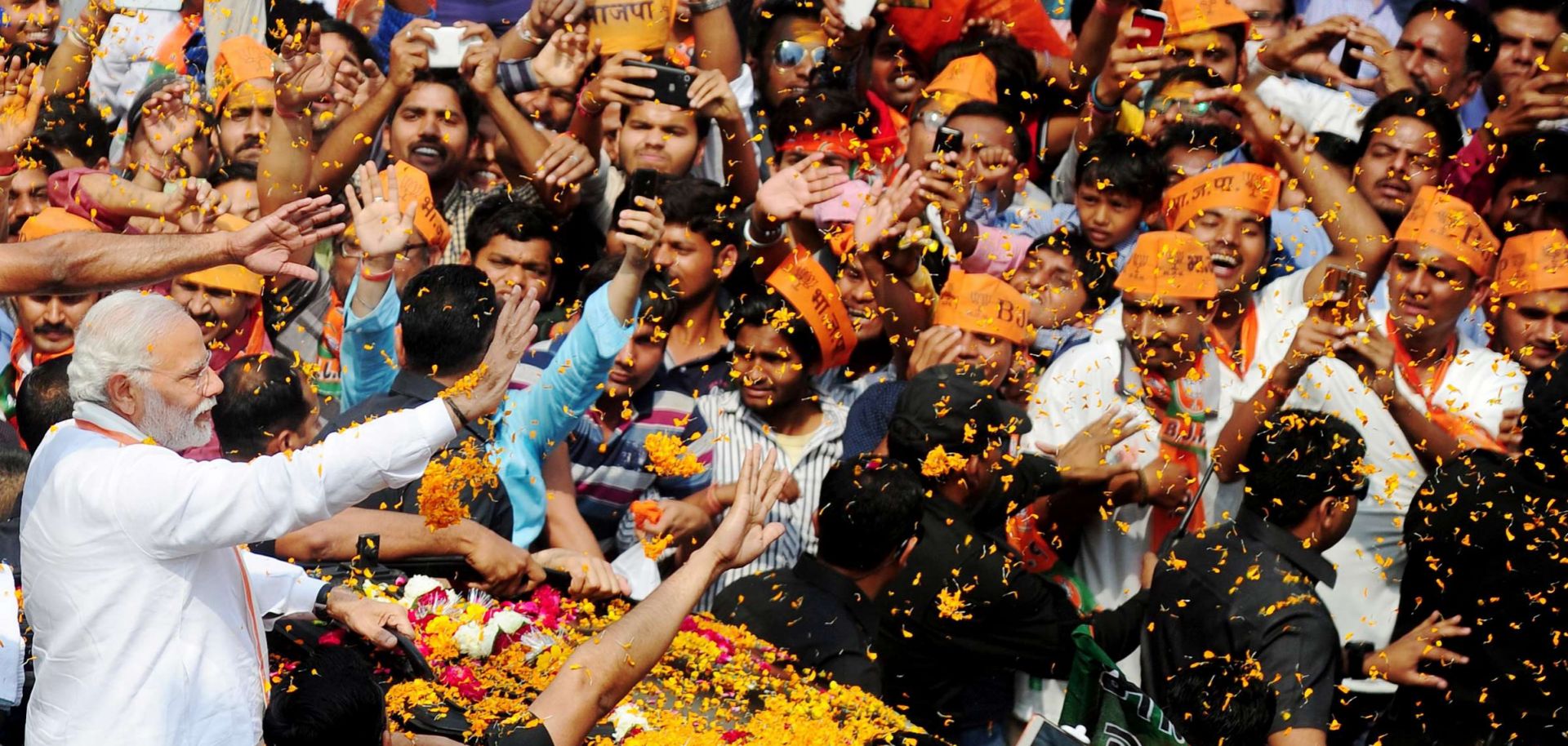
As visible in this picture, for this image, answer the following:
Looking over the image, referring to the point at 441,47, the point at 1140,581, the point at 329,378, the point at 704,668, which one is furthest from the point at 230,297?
the point at 1140,581

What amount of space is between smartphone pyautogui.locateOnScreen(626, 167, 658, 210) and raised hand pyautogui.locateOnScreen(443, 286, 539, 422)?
2.92 meters

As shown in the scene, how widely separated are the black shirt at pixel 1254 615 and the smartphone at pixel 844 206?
2415mm

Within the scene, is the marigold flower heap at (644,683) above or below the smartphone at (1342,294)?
above

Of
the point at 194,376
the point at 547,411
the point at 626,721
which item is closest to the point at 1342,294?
the point at 547,411

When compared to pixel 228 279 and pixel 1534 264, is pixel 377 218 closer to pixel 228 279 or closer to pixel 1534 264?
pixel 228 279

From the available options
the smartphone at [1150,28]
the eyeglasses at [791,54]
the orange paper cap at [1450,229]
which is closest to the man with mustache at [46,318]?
the eyeglasses at [791,54]

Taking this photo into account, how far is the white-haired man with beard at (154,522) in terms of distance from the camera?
4.60 metres

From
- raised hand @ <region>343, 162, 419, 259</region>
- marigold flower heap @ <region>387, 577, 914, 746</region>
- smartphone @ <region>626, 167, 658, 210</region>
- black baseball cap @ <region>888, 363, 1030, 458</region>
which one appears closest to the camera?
marigold flower heap @ <region>387, 577, 914, 746</region>

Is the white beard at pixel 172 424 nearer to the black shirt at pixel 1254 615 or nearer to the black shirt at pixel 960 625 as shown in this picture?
the black shirt at pixel 960 625

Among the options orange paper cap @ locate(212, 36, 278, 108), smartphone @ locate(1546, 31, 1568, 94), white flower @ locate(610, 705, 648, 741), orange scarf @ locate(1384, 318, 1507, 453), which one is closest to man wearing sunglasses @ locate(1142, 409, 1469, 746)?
orange scarf @ locate(1384, 318, 1507, 453)

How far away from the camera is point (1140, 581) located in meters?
7.48

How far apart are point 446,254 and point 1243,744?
4.48 metres

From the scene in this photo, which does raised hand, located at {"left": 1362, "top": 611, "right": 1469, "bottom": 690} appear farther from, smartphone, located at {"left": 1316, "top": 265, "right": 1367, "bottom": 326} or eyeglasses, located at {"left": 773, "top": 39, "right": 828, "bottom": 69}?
eyeglasses, located at {"left": 773, "top": 39, "right": 828, "bottom": 69}

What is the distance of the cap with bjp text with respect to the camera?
763 centimetres
